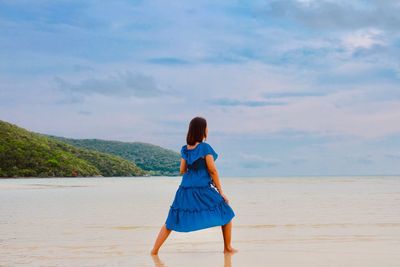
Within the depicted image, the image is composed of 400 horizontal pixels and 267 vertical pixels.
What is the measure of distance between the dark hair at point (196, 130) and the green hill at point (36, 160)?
112 metres

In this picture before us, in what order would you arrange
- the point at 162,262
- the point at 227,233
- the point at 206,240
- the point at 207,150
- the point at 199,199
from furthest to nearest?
the point at 206,240 → the point at 227,233 → the point at 199,199 → the point at 207,150 → the point at 162,262

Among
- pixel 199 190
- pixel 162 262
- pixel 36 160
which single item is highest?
pixel 199 190

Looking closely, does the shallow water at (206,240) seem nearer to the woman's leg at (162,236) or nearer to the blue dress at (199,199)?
the woman's leg at (162,236)

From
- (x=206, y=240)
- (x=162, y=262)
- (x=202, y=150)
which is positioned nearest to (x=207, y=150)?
(x=202, y=150)

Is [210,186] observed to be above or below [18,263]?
above

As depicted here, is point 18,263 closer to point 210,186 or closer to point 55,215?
point 210,186

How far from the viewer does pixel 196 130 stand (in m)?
8.38

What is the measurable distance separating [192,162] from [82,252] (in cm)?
257

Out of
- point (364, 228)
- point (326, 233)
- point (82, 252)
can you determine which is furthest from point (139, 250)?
point (364, 228)

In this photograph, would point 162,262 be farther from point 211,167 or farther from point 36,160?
point 36,160

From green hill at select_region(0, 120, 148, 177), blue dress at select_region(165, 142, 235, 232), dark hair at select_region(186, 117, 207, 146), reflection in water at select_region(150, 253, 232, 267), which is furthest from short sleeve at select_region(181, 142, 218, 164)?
green hill at select_region(0, 120, 148, 177)

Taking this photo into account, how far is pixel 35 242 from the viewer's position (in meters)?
10.5

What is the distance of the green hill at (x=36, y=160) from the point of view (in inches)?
4688

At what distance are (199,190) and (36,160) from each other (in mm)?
123078
